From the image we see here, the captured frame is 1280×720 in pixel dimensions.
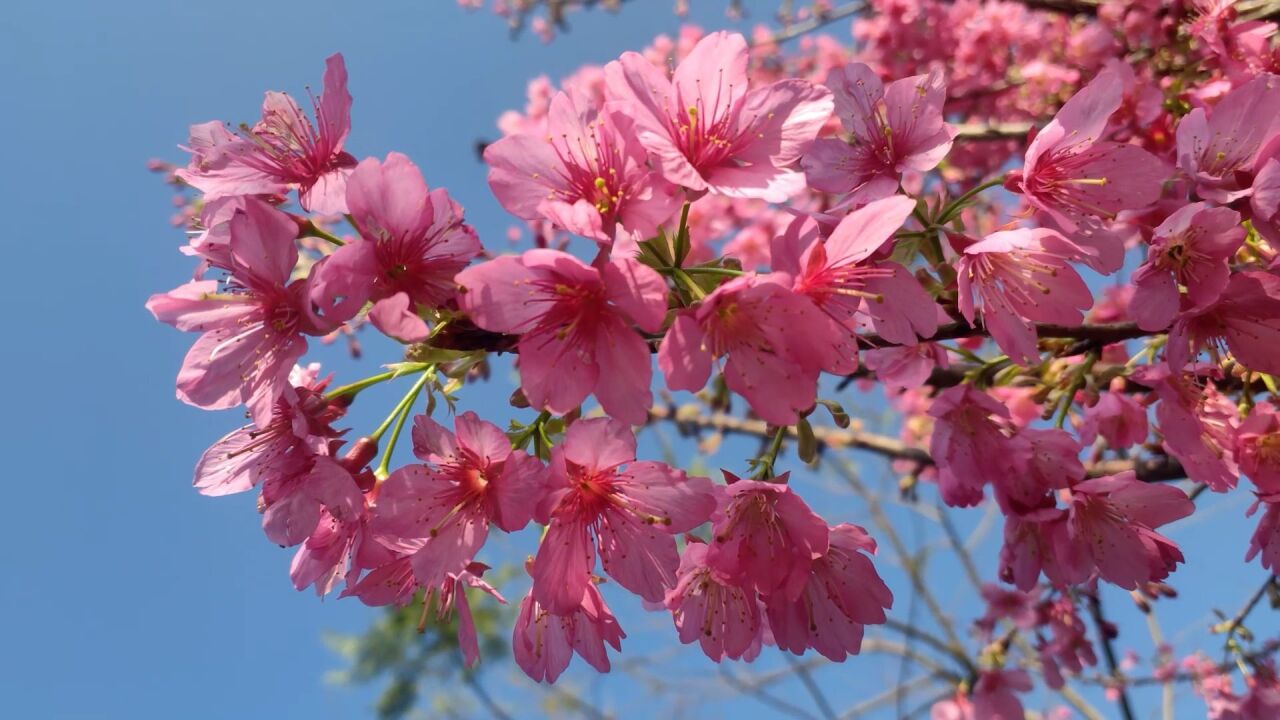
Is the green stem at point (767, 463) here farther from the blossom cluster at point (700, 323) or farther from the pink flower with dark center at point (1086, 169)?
the pink flower with dark center at point (1086, 169)

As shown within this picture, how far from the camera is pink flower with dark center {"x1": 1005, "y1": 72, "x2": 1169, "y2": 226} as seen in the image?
1.22 metres

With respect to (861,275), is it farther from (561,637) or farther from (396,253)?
(561,637)

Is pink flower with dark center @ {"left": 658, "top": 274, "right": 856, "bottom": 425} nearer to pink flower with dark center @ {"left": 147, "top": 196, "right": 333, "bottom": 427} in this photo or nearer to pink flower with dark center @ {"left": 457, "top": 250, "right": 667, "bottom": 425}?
pink flower with dark center @ {"left": 457, "top": 250, "right": 667, "bottom": 425}

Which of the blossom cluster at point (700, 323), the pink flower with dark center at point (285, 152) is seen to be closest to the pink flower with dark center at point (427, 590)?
the blossom cluster at point (700, 323)

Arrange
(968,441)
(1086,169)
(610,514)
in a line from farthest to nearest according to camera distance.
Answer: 1. (968,441)
2. (1086,169)
3. (610,514)

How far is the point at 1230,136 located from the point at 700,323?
3.28ft

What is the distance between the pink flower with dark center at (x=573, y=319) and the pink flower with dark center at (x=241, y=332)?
1.04 ft

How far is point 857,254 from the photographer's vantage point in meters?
1.05

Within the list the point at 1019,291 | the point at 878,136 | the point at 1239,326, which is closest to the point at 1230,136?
the point at 1239,326

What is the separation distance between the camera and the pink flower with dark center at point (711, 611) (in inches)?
49.9

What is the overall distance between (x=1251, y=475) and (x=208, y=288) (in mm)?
1889

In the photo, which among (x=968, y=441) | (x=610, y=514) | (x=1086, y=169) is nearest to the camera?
(x=610, y=514)

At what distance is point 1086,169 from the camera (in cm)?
129

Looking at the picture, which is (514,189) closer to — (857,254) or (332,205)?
(332,205)
